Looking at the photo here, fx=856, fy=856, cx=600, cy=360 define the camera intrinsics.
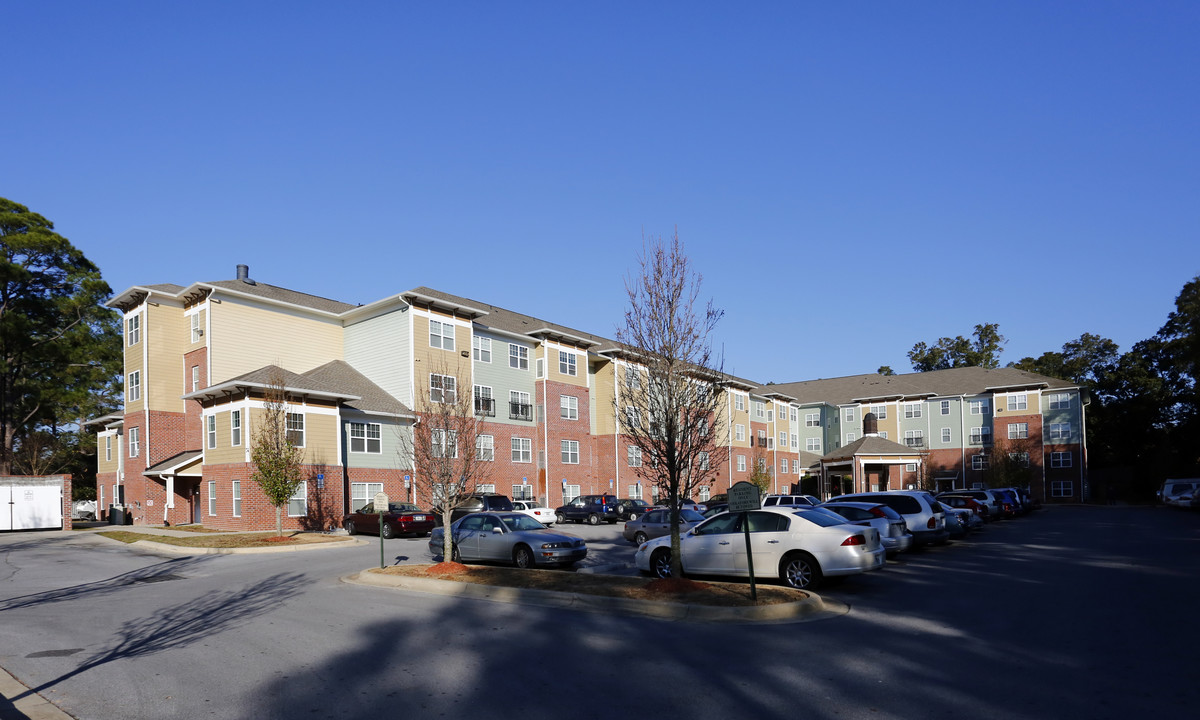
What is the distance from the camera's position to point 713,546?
1652cm

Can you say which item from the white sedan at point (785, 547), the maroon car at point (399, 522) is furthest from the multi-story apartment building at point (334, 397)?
the white sedan at point (785, 547)

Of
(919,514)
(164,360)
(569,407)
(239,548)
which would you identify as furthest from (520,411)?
(919,514)

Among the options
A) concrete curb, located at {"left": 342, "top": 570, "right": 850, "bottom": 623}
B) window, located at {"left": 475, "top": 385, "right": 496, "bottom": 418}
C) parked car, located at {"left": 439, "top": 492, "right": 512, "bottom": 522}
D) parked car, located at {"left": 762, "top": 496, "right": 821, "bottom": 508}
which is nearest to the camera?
concrete curb, located at {"left": 342, "top": 570, "right": 850, "bottom": 623}

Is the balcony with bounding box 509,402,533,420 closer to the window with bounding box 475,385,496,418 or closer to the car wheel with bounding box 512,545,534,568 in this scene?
the window with bounding box 475,385,496,418

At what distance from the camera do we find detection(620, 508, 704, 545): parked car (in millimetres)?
26297

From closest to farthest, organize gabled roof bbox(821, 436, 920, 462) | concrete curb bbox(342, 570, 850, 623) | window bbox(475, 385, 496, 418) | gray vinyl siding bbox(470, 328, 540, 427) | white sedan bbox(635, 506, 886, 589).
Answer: concrete curb bbox(342, 570, 850, 623) < white sedan bbox(635, 506, 886, 589) < window bbox(475, 385, 496, 418) < gray vinyl siding bbox(470, 328, 540, 427) < gabled roof bbox(821, 436, 920, 462)

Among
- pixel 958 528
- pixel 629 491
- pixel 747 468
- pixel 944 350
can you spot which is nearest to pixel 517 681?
pixel 958 528

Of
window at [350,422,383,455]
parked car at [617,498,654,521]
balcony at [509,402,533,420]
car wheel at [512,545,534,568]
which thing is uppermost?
balcony at [509,402,533,420]

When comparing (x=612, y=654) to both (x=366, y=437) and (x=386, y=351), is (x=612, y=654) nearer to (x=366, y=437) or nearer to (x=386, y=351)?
(x=366, y=437)

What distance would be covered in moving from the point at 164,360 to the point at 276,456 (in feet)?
51.7

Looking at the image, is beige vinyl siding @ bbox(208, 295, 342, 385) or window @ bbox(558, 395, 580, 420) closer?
beige vinyl siding @ bbox(208, 295, 342, 385)

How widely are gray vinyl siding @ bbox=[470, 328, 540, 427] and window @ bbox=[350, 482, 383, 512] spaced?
836cm

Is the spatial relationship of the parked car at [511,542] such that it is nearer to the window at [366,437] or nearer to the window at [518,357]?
the window at [366,437]

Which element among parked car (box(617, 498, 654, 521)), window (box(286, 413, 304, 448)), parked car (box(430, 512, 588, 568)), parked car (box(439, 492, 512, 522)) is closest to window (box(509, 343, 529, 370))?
parked car (box(617, 498, 654, 521))
